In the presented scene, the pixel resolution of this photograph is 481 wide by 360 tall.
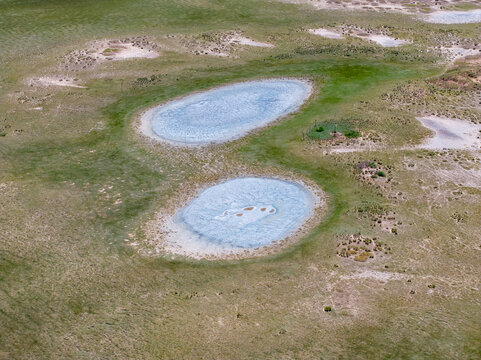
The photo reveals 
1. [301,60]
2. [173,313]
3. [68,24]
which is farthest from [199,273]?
[68,24]

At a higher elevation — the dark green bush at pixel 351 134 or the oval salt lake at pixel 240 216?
the dark green bush at pixel 351 134

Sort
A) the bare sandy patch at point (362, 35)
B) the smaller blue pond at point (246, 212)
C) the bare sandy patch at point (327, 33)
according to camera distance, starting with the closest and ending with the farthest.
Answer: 1. the smaller blue pond at point (246, 212)
2. the bare sandy patch at point (362, 35)
3. the bare sandy patch at point (327, 33)

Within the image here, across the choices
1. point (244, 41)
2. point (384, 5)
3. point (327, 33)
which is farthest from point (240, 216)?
point (384, 5)

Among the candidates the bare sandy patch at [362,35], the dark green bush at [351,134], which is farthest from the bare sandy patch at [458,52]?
the dark green bush at [351,134]

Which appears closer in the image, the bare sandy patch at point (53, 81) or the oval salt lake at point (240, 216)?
the oval salt lake at point (240, 216)

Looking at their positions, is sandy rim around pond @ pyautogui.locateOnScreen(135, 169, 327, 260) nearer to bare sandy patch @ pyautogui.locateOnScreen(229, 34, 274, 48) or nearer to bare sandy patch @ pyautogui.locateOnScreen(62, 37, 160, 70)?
bare sandy patch @ pyautogui.locateOnScreen(62, 37, 160, 70)

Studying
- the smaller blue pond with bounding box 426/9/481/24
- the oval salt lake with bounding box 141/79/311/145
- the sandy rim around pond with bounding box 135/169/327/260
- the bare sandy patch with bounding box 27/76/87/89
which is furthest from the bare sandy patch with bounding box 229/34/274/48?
the sandy rim around pond with bounding box 135/169/327/260

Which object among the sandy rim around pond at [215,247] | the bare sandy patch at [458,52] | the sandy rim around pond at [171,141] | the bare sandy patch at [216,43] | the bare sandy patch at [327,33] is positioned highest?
the bare sandy patch at [327,33]

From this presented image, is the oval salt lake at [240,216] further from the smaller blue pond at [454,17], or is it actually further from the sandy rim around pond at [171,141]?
the smaller blue pond at [454,17]
